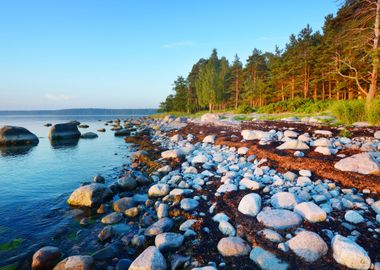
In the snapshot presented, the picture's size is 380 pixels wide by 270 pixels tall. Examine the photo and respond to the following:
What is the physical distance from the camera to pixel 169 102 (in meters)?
56.2

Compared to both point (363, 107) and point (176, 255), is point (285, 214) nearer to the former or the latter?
point (176, 255)

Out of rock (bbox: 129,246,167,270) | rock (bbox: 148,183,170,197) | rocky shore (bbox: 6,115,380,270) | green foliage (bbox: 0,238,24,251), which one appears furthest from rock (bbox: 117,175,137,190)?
rock (bbox: 129,246,167,270)

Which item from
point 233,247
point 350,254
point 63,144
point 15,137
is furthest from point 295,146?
point 15,137

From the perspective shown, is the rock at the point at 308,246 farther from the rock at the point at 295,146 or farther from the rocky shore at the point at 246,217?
the rock at the point at 295,146

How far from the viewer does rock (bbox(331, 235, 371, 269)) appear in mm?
2234

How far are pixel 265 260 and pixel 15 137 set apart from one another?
67.4 feet

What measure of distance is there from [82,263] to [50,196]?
4.24m

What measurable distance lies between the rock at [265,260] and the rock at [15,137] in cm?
1956

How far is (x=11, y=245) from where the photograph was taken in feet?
12.1

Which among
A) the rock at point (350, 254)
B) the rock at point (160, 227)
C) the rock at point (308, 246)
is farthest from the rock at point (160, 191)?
the rock at point (350, 254)

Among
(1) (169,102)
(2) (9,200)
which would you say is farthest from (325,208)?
(1) (169,102)

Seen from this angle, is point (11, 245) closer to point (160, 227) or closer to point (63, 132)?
point (160, 227)

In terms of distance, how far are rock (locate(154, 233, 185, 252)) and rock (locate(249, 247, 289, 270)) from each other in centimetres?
105

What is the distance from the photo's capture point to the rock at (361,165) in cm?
409
